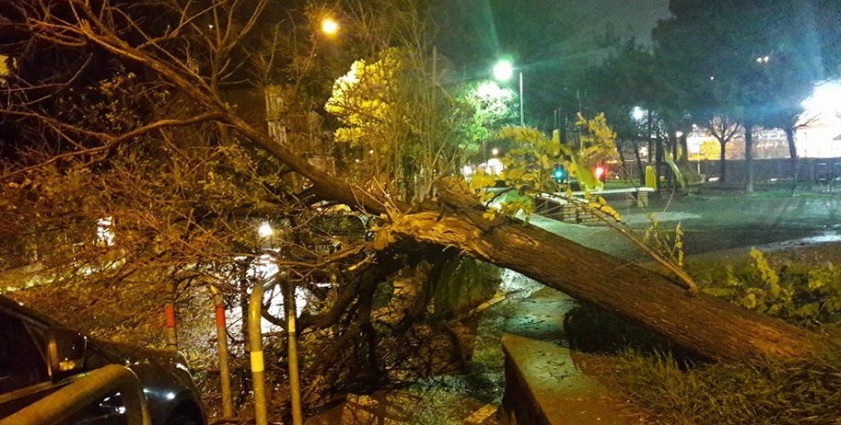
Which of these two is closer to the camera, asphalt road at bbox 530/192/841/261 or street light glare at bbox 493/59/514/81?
asphalt road at bbox 530/192/841/261

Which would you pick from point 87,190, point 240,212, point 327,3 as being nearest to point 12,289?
point 87,190

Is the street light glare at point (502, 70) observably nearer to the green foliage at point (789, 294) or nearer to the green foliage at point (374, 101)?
the green foliage at point (374, 101)

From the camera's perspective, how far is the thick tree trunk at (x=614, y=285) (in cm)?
433

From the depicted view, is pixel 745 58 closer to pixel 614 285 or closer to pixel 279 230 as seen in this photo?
pixel 614 285

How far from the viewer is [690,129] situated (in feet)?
109

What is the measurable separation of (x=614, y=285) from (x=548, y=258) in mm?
499

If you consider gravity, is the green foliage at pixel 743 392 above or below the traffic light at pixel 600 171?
below

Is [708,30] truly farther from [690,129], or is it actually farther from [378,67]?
[378,67]

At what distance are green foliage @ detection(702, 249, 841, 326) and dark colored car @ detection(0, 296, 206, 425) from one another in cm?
381

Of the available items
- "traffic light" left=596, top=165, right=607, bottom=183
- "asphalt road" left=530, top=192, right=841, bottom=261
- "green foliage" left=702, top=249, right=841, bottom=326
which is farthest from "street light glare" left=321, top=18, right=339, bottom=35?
"green foliage" left=702, top=249, right=841, bottom=326

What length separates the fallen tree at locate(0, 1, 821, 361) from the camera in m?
4.37

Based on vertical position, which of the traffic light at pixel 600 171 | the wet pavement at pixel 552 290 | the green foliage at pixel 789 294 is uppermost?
the traffic light at pixel 600 171

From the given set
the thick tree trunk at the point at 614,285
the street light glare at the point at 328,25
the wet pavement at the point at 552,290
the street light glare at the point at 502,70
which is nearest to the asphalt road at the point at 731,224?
the wet pavement at the point at 552,290

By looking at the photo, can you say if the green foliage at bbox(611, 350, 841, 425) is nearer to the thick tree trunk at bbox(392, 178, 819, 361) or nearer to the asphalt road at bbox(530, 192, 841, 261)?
the thick tree trunk at bbox(392, 178, 819, 361)
